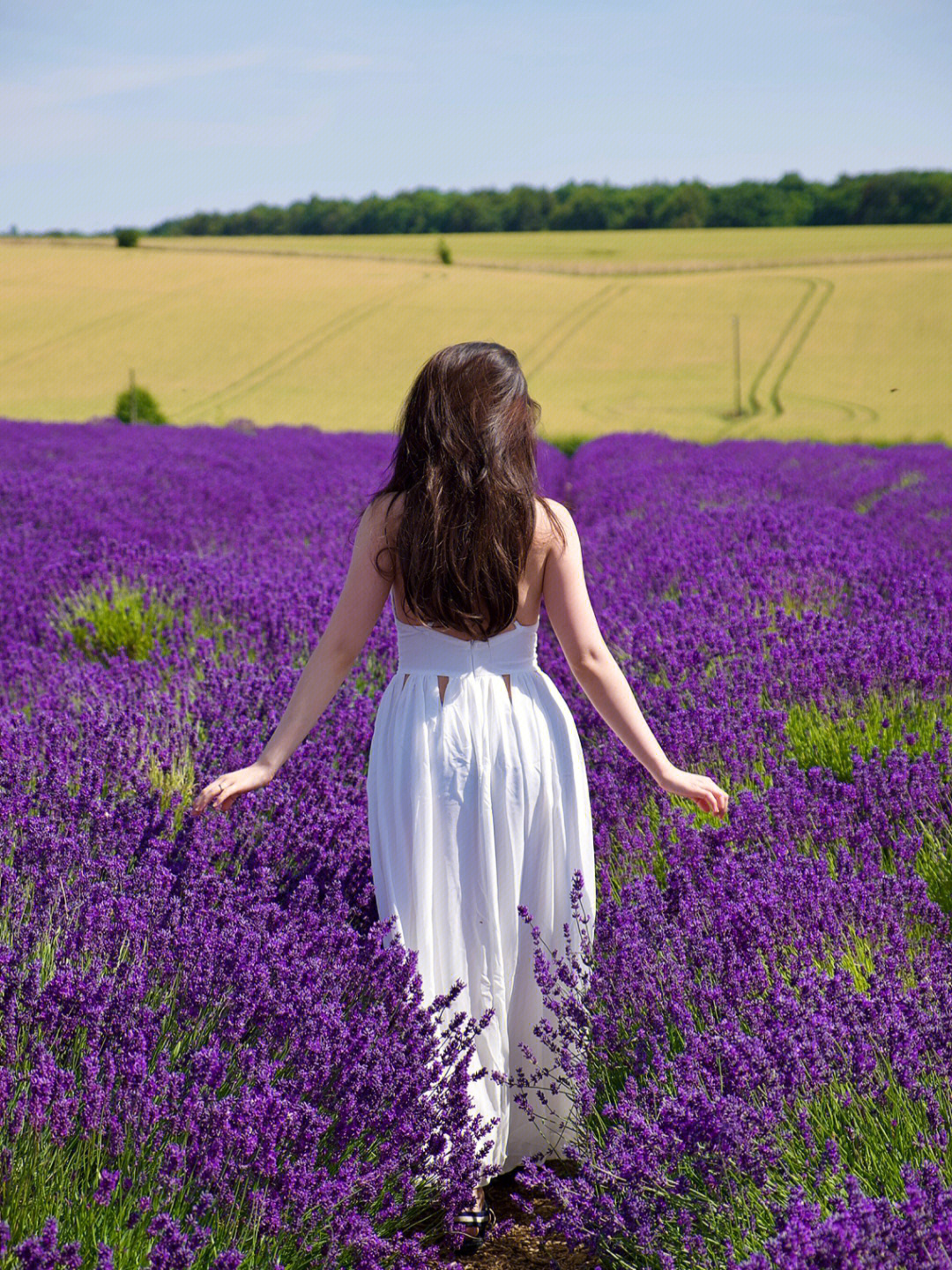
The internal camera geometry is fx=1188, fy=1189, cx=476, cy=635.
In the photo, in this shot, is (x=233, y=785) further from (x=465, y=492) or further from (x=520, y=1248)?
(x=520, y=1248)

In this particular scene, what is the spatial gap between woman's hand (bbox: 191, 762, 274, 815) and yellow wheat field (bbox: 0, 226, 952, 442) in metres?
20.7

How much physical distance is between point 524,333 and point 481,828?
3464 cm

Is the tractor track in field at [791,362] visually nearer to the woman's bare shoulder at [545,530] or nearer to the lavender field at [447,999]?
the lavender field at [447,999]

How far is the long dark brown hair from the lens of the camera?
192 cm

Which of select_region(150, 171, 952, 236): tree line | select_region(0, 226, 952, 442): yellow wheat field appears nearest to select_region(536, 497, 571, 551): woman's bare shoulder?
select_region(0, 226, 952, 442): yellow wheat field

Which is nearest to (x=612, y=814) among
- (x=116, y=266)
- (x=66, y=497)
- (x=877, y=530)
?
(x=877, y=530)

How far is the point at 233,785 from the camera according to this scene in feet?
6.34

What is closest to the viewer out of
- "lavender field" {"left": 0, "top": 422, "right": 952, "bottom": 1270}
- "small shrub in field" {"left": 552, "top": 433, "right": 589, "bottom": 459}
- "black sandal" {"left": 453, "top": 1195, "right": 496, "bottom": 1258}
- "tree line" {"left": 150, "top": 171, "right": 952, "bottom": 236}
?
"lavender field" {"left": 0, "top": 422, "right": 952, "bottom": 1270}

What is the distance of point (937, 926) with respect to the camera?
2010mm

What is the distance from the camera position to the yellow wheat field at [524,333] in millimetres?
27500

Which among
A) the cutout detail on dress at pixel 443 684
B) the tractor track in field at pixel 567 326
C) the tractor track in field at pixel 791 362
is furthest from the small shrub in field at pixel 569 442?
the cutout detail on dress at pixel 443 684

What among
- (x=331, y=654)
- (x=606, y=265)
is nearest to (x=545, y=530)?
(x=331, y=654)

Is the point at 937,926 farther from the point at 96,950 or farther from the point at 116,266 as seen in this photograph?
the point at 116,266

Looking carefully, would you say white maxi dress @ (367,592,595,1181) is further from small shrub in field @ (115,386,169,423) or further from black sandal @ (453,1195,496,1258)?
small shrub in field @ (115,386,169,423)
